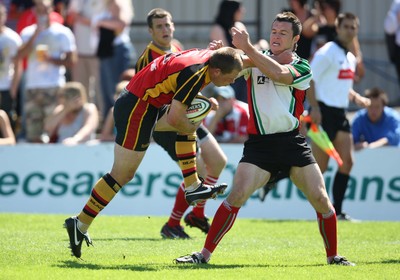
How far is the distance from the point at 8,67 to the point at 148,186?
3.83m

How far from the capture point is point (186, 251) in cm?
1014

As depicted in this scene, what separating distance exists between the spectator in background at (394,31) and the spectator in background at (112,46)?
177 inches

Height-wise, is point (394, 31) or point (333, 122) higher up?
point (394, 31)

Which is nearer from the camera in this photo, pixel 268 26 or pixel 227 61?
pixel 227 61

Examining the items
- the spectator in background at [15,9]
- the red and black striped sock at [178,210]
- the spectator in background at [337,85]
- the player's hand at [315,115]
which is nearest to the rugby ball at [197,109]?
the red and black striped sock at [178,210]

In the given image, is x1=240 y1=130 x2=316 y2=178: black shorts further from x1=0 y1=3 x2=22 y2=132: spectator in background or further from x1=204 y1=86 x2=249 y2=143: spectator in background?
x1=0 y1=3 x2=22 y2=132: spectator in background

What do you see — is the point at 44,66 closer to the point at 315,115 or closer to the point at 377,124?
the point at 377,124

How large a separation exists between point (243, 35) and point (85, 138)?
7.54 m

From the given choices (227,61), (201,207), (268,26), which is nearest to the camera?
(227,61)

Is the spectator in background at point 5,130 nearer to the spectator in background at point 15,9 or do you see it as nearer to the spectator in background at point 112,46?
the spectator in background at point 112,46

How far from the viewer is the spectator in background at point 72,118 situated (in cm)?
1600

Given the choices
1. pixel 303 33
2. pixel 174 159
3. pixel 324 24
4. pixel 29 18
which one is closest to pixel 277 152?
pixel 174 159

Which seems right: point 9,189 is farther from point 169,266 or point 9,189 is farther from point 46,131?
point 169,266

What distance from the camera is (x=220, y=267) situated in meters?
8.97
